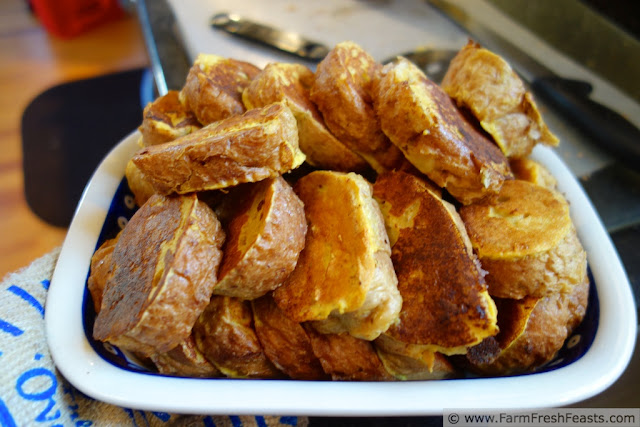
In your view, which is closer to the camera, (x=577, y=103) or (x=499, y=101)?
(x=499, y=101)

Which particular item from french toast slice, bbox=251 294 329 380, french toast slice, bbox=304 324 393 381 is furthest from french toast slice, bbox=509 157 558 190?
french toast slice, bbox=251 294 329 380

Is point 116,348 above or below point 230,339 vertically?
below

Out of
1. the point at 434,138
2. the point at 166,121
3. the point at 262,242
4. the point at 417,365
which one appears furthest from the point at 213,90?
the point at 417,365

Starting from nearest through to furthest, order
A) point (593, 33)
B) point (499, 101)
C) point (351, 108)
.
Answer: point (351, 108) → point (499, 101) → point (593, 33)

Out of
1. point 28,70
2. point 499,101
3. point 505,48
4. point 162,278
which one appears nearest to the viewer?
point 162,278

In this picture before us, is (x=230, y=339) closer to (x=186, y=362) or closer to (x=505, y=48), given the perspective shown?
(x=186, y=362)

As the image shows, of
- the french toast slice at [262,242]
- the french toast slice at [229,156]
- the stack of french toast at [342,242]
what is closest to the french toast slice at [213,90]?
the stack of french toast at [342,242]

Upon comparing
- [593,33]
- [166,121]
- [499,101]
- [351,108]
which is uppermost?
[593,33]

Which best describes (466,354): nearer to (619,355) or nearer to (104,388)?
(619,355)
